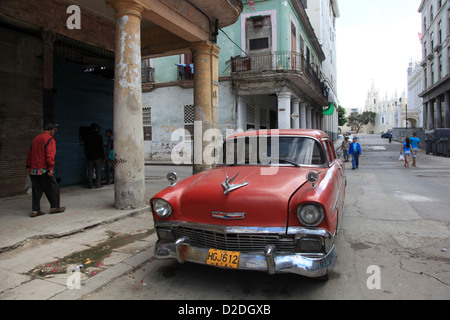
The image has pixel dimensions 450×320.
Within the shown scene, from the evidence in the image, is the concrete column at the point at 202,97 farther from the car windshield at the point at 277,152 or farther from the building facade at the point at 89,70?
the car windshield at the point at 277,152

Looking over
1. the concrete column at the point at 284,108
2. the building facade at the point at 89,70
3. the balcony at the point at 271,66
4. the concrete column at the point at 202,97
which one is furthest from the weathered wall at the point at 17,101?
the concrete column at the point at 284,108

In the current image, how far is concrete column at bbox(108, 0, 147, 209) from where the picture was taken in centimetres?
577

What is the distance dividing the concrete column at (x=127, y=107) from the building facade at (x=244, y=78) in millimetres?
10466

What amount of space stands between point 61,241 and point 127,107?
8.54 ft

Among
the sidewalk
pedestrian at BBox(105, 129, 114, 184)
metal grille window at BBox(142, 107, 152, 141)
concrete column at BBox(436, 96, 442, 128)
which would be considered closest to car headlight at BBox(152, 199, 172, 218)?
the sidewalk

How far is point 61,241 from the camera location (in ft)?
14.4

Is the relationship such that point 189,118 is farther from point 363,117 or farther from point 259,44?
point 363,117

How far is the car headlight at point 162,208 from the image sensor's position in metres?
3.20

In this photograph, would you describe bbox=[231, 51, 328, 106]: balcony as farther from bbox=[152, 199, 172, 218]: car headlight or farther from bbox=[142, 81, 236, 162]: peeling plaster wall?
bbox=[152, 199, 172, 218]: car headlight

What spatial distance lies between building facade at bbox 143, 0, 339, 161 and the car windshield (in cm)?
1214

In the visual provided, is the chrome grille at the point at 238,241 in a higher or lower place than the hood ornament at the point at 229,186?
lower

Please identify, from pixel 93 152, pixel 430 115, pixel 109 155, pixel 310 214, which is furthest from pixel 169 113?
pixel 430 115

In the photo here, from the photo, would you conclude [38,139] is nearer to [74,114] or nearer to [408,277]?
[74,114]

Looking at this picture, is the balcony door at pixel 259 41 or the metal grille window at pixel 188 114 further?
the metal grille window at pixel 188 114
